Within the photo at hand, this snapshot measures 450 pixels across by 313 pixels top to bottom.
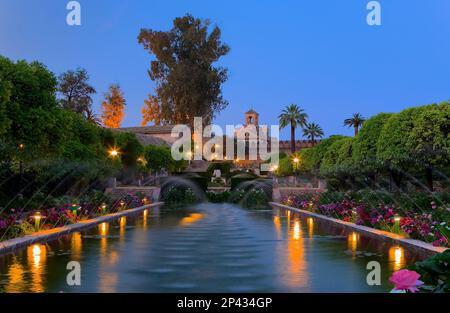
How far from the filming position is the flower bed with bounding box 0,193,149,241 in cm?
1464

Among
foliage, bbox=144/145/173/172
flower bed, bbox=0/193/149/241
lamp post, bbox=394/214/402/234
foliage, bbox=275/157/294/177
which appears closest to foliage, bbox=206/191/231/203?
flower bed, bbox=0/193/149/241

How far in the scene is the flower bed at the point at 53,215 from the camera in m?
14.6

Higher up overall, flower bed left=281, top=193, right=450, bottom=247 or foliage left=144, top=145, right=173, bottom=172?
foliage left=144, top=145, right=173, bottom=172

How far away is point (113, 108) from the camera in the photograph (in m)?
97.6

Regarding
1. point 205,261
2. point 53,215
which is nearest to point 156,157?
point 53,215

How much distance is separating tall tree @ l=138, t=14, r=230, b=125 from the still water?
4990 centimetres

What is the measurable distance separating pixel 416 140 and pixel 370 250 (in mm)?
17346

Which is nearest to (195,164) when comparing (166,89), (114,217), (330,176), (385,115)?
(166,89)

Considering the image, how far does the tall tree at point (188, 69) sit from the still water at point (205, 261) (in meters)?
49.9

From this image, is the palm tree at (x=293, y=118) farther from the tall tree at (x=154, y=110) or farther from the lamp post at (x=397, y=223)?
the lamp post at (x=397, y=223)

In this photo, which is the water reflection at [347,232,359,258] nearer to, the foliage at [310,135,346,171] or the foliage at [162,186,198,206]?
the foliage at [162,186,198,206]

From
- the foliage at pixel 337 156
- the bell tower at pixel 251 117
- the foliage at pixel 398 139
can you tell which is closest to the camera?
the foliage at pixel 398 139

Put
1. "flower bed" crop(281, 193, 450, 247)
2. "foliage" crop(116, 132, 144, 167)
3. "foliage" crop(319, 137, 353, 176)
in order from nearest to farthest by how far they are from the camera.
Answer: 1. "flower bed" crop(281, 193, 450, 247)
2. "foliage" crop(319, 137, 353, 176)
3. "foliage" crop(116, 132, 144, 167)

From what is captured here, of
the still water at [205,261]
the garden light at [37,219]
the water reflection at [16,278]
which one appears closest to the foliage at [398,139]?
the still water at [205,261]
